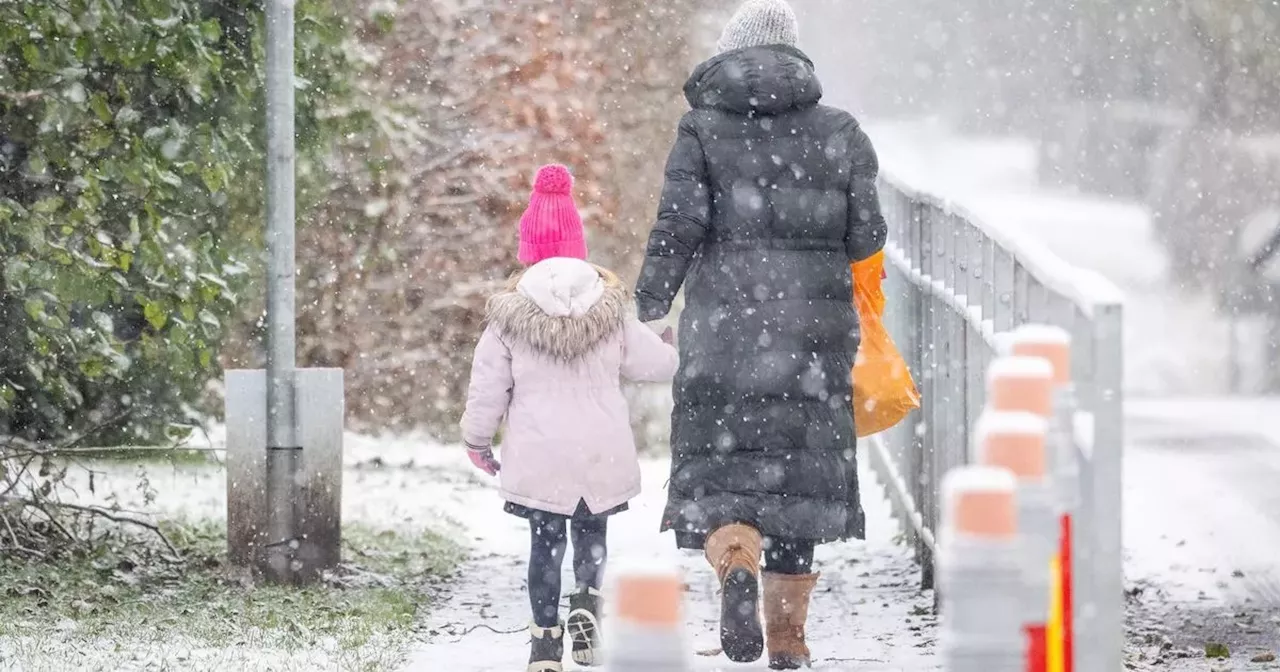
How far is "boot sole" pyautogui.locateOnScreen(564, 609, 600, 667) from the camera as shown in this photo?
5.54 metres

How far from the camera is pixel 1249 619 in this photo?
636 cm

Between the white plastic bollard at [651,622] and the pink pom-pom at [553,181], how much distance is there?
10.1 ft

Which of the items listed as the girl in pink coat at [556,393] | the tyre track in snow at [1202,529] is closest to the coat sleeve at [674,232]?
the girl in pink coat at [556,393]

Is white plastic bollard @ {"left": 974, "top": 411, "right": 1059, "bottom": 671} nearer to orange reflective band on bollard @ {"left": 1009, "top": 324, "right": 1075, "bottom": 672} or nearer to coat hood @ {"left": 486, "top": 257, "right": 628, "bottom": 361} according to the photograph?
orange reflective band on bollard @ {"left": 1009, "top": 324, "right": 1075, "bottom": 672}

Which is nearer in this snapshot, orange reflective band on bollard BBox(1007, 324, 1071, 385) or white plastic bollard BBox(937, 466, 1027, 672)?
white plastic bollard BBox(937, 466, 1027, 672)

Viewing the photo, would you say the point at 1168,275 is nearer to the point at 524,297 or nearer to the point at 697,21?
the point at 697,21

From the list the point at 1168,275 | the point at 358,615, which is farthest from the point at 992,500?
the point at 1168,275

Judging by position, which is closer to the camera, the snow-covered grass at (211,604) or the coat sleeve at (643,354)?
the coat sleeve at (643,354)

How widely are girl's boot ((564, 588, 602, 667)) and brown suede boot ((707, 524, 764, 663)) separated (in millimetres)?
419

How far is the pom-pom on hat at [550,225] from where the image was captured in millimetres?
5438

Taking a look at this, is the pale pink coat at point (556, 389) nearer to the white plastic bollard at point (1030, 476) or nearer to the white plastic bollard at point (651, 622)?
the white plastic bollard at point (1030, 476)

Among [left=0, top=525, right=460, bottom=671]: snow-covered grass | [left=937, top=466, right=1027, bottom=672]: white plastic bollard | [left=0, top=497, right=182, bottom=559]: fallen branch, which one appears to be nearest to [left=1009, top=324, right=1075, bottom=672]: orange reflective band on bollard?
[left=937, top=466, right=1027, bottom=672]: white plastic bollard

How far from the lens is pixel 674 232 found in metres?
5.41

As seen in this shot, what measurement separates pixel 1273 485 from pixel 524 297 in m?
4.96
